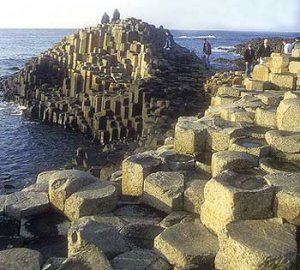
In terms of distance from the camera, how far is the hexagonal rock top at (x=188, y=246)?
4379mm

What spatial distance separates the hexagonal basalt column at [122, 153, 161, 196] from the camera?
6.13 meters

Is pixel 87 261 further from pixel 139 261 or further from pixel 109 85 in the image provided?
pixel 109 85

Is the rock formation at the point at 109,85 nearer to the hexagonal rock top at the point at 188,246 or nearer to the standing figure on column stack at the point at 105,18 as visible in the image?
the standing figure on column stack at the point at 105,18

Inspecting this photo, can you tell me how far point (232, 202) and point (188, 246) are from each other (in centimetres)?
64

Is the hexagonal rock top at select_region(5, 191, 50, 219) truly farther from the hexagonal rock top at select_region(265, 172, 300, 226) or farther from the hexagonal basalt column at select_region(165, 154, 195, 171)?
the hexagonal rock top at select_region(265, 172, 300, 226)

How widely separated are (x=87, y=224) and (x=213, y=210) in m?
1.36

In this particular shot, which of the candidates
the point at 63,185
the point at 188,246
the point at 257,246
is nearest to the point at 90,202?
the point at 63,185

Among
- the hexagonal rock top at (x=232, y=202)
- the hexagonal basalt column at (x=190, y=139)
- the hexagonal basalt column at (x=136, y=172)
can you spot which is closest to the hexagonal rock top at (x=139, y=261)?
the hexagonal rock top at (x=232, y=202)

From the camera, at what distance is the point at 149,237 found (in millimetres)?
5062

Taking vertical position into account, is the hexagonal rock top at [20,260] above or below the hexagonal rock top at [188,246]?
below

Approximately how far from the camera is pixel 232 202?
15.2 ft

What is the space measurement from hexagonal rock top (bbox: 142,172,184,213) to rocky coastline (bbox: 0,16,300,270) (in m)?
0.01

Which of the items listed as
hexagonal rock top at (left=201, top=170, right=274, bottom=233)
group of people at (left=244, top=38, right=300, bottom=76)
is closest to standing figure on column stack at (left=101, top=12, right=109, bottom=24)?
group of people at (left=244, top=38, right=300, bottom=76)

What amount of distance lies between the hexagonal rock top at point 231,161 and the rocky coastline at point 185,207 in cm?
1
